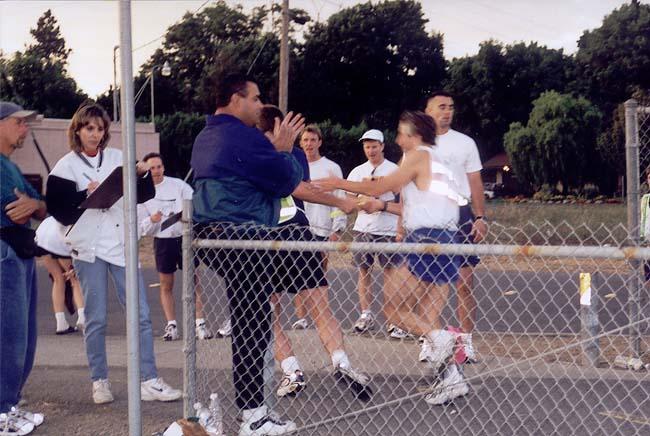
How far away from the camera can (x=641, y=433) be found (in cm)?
476

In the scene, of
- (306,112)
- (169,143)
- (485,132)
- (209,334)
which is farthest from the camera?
(485,132)

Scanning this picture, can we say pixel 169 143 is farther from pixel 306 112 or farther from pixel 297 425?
pixel 297 425

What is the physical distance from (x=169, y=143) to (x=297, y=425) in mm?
44223

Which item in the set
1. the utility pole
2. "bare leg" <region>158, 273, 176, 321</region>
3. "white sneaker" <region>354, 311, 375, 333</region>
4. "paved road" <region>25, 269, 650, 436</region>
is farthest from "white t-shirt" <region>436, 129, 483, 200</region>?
A: the utility pole

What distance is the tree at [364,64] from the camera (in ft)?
183

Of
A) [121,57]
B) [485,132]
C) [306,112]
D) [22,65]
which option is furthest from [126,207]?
[485,132]

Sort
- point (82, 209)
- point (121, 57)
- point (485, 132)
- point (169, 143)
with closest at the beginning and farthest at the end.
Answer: point (121, 57), point (82, 209), point (169, 143), point (485, 132)

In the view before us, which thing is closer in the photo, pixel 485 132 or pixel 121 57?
pixel 121 57

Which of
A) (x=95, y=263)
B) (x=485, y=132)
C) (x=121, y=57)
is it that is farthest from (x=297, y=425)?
(x=485, y=132)

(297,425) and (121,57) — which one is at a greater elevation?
(121,57)

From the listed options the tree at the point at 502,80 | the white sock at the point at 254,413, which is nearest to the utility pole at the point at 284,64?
the white sock at the point at 254,413

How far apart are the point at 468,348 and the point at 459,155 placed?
5.07ft

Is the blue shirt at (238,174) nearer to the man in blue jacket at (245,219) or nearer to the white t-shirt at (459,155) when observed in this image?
the man in blue jacket at (245,219)

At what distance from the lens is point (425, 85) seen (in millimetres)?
59688
